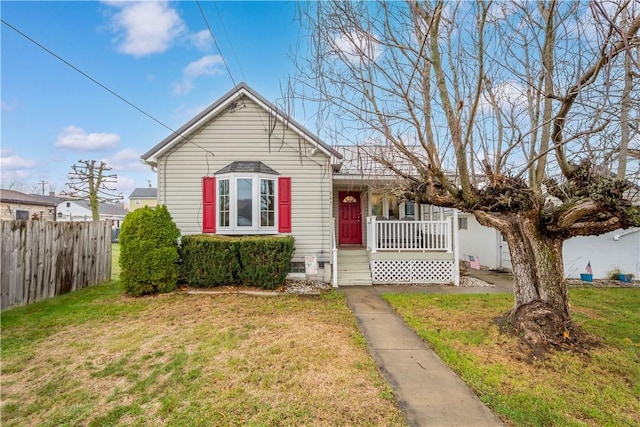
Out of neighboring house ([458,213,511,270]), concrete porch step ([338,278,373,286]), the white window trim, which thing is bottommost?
concrete porch step ([338,278,373,286])

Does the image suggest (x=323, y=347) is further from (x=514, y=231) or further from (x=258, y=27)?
(x=258, y=27)

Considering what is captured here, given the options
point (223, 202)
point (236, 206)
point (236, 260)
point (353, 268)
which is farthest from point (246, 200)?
point (353, 268)

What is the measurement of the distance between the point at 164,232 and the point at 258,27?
5.12 meters

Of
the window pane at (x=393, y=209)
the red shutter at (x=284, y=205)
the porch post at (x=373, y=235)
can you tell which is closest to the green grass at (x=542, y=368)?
the porch post at (x=373, y=235)

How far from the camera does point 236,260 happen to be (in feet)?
25.4

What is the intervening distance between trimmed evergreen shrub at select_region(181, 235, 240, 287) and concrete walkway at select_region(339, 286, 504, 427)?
3687mm

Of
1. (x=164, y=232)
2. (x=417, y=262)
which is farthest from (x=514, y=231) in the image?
(x=164, y=232)

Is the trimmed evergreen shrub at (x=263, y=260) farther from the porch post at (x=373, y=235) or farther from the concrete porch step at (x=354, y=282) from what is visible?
the porch post at (x=373, y=235)

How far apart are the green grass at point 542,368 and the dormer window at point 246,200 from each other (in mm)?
4283

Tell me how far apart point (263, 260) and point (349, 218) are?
196 inches

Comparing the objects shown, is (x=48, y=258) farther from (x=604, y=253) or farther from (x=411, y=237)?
(x=604, y=253)

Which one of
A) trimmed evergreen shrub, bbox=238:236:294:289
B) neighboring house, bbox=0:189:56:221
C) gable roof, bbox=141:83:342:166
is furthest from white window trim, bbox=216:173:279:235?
neighboring house, bbox=0:189:56:221

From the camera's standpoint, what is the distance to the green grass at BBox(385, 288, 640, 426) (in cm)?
285

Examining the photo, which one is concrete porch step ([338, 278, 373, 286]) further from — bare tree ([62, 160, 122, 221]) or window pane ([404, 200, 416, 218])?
bare tree ([62, 160, 122, 221])
